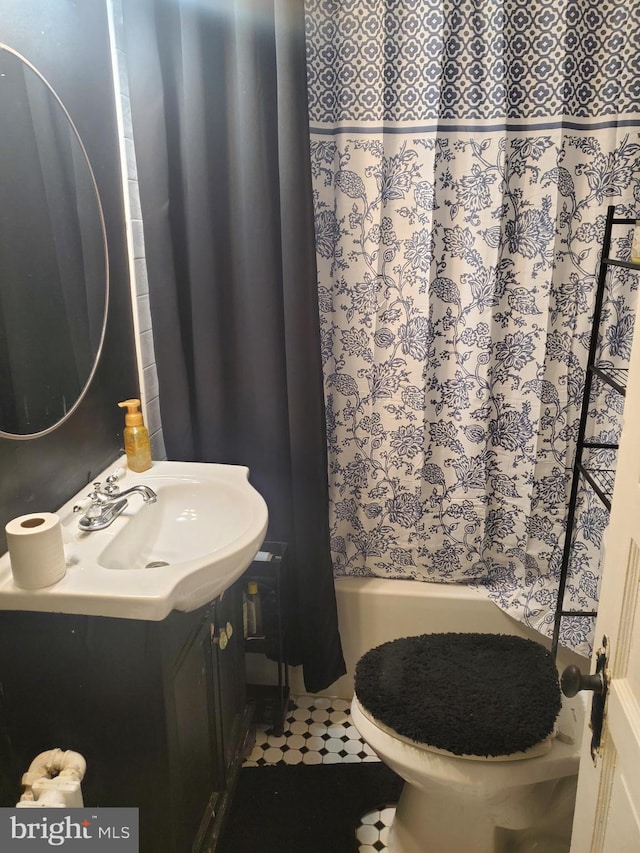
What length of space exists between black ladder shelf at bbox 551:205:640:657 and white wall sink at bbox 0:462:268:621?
0.82 m

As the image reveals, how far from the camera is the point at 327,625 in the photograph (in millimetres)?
1892

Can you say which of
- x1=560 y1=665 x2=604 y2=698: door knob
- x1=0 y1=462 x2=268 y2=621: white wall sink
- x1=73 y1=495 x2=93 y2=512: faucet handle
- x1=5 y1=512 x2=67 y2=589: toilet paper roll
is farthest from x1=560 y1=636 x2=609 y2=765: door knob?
x1=73 y1=495 x2=93 y2=512: faucet handle

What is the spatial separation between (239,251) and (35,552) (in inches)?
37.2

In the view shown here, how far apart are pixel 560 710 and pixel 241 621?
79 cm

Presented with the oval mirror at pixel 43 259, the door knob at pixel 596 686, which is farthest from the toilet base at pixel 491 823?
the oval mirror at pixel 43 259

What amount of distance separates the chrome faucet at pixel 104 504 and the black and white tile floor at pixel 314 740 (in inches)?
36.0

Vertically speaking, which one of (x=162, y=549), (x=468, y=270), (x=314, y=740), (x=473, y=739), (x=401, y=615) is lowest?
(x=314, y=740)

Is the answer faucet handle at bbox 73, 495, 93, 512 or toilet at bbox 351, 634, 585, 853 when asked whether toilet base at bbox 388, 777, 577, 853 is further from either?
faucet handle at bbox 73, 495, 93, 512

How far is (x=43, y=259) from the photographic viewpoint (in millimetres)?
1322

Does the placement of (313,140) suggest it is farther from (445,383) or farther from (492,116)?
(445,383)

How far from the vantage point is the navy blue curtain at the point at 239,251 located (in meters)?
1.55

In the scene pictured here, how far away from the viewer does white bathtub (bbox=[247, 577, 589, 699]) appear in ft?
6.33

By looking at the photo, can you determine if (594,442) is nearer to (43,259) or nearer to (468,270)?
(468,270)

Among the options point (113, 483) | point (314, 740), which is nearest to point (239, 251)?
point (113, 483)
